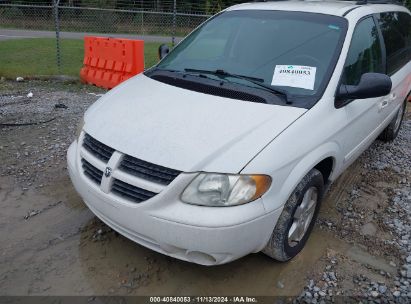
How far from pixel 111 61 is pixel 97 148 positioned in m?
5.34

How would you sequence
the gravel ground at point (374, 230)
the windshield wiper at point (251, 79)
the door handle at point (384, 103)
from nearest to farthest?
1. the gravel ground at point (374, 230)
2. the windshield wiper at point (251, 79)
3. the door handle at point (384, 103)

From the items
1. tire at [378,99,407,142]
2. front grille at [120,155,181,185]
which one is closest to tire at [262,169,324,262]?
front grille at [120,155,181,185]

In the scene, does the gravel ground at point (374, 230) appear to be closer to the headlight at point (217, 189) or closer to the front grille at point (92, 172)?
the headlight at point (217, 189)

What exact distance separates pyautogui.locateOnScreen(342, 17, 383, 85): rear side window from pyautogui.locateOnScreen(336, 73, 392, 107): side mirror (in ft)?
0.56

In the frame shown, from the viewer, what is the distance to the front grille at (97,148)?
280cm

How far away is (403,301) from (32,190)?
135 inches

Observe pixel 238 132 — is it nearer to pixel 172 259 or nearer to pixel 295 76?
pixel 295 76

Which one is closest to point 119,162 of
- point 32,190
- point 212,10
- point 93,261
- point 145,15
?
point 93,261

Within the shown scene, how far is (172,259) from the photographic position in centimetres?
313

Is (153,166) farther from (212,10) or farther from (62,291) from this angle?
(212,10)

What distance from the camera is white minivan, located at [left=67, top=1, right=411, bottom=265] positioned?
2.48m

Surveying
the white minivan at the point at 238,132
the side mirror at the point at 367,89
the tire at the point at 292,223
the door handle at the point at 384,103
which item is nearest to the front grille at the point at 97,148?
the white minivan at the point at 238,132

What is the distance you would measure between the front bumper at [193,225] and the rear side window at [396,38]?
2685 mm

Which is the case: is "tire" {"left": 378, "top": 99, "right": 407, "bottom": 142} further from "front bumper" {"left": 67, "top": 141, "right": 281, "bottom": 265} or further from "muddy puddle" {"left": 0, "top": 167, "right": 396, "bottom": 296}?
"front bumper" {"left": 67, "top": 141, "right": 281, "bottom": 265}
